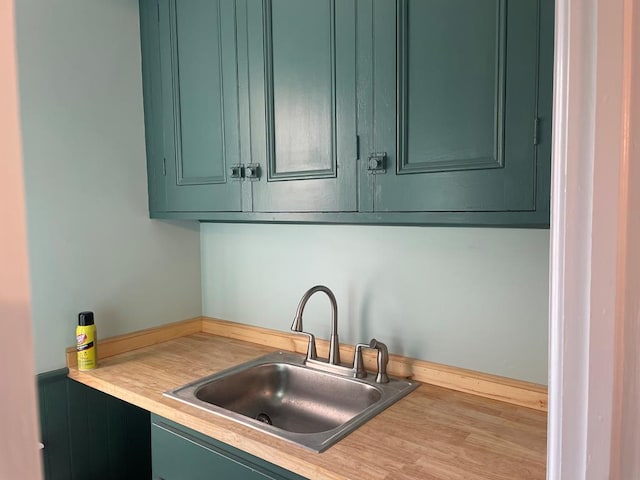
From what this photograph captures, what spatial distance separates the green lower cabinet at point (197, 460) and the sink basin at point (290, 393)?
95mm

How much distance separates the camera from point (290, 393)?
65.8 inches

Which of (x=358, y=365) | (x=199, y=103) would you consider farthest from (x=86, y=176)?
(x=358, y=365)

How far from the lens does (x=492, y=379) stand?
1.40 m

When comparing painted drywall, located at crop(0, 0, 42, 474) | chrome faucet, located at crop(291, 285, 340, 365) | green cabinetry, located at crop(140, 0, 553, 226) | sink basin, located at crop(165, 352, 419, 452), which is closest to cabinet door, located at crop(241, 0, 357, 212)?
green cabinetry, located at crop(140, 0, 553, 226)

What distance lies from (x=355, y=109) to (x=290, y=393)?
0.98 m

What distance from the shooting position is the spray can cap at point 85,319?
1659 millimetres

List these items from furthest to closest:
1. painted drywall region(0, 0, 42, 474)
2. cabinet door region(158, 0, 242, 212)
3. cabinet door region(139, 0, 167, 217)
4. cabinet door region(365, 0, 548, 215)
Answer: cabinet door region(139, 0, 167, 217) → cabinet door region(158, 0, 242, 212) → cabinet door region(365, 0, 548, 215) → painted drywall region(0, 0, 42, 474)

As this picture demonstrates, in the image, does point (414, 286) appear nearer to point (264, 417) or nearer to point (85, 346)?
point (264, 417)

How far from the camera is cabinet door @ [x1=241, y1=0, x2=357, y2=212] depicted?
1.30 m

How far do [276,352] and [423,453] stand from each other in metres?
0.84

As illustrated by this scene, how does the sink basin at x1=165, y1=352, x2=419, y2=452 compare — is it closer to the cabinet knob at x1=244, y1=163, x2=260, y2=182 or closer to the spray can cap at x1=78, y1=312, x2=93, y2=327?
the spray can cap at x1=78, y1=312, x2=93, y2=327

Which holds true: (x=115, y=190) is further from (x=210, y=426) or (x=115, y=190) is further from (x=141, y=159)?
(x=210, y=426)

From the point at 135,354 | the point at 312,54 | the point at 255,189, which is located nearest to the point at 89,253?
the point at 135,354

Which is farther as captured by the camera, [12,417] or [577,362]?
[577,362]
